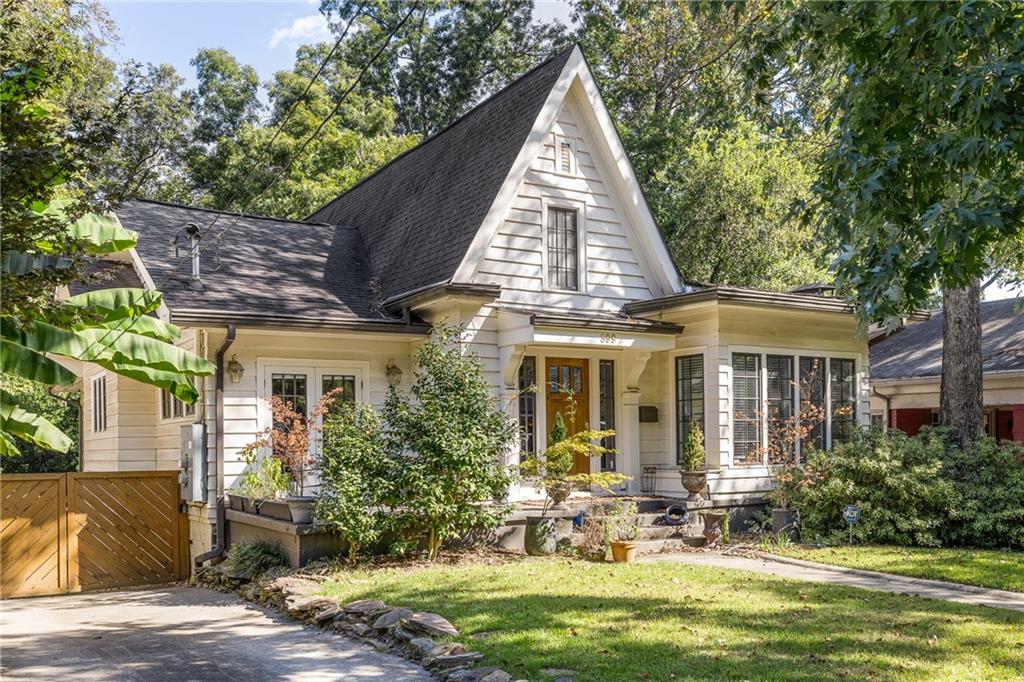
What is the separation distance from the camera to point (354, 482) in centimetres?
1087

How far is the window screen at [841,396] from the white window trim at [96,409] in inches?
512

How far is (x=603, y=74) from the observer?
28.0 meters

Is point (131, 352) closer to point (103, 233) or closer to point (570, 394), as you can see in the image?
point (103, 233)

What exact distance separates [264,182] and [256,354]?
54.7 feet

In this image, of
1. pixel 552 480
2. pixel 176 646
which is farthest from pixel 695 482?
pixel 176 646

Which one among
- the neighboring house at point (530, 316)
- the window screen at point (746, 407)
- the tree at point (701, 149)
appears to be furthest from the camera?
the tree at point (701, 149)

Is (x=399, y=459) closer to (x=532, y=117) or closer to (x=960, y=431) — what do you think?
(x=532, y=117)

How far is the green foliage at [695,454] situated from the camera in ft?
46.3

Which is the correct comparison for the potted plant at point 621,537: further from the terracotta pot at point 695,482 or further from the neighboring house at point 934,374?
the neighboring house at point 934,374

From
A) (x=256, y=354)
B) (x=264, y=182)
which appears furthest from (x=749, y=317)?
(x=264, y=182)

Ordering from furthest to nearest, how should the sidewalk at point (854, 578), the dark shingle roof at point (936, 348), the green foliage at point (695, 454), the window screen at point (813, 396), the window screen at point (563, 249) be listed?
1. the dark shingle roof at point (936, 348)
2. the window screen at point (813, 396)
3. the window screen at point (563, 249)
4. the green foliage at point (695, 454)
5. the sidewalk at point (854, 578)

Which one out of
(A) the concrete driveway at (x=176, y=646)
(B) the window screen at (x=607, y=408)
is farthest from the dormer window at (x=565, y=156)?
(A) the concrete driveway at (x=176, y=646)

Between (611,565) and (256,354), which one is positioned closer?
(611,565)

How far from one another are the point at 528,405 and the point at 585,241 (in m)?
2.98
